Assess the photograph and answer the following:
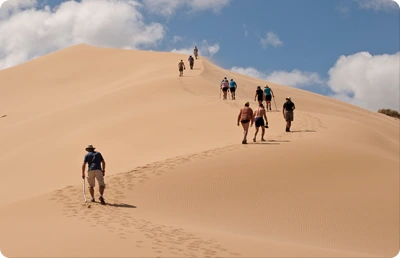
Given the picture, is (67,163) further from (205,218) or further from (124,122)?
(205,218)

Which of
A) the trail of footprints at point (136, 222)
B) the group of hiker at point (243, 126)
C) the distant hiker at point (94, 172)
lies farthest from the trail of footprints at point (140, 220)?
the group of hiker at point (243, 126)

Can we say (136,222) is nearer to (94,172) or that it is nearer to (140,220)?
(140,220)

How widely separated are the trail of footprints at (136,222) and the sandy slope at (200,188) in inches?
1.0

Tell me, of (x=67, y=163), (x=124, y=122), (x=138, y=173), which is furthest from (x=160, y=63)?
(x=138, y=173)

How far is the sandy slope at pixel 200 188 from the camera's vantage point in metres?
8.31

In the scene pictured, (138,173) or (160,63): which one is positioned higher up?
(160,63)

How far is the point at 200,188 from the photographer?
11.8 meters

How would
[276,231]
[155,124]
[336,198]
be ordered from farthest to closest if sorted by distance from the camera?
1. [155,124]
2. [336,198]
3. [276,231]

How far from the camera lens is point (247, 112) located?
1502 centimetres

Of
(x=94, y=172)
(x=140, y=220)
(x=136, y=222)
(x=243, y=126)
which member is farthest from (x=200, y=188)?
(x=243, y=126)

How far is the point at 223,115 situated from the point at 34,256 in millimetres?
14164

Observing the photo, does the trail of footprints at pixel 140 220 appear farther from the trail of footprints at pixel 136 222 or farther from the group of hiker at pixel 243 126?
the group of hiker at pixel 243 126

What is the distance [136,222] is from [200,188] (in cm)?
283

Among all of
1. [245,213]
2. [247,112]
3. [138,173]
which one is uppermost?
[247,112]
